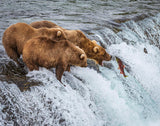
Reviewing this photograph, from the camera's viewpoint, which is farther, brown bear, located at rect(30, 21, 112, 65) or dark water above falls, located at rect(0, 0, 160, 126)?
brown bear, located at rect(30, 21, 112, 65)

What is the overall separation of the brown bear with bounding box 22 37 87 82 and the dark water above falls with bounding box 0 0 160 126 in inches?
7.4

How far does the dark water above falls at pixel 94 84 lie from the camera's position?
3.51 meters

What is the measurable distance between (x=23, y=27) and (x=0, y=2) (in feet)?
26.8

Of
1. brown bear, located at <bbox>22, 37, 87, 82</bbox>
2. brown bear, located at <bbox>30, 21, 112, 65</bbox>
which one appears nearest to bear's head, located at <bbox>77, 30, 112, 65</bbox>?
brown bear, located at <bbox>30, 21, 112, 65</bbox>

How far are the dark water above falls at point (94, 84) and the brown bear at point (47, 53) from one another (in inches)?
7.4

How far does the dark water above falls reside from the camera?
3508 mm

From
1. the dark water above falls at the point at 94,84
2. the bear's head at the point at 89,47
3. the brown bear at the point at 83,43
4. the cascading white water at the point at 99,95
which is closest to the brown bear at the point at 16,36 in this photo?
the dark water above falls at the point at 94,84

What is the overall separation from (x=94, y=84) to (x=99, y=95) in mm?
296

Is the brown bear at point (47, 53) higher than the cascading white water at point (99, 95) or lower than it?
higher

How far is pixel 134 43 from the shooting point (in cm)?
793

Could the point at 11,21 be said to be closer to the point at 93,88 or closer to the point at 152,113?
the point at 93,88

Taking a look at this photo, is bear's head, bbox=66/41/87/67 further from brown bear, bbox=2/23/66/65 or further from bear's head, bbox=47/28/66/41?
brown bear, bbox=2/23/66/65

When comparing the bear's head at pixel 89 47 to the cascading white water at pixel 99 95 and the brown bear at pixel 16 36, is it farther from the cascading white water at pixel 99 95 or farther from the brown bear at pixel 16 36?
the brown bear at pixel 16 36

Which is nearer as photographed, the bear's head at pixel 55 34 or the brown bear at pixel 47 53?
the brown bear at pixel 47 53
